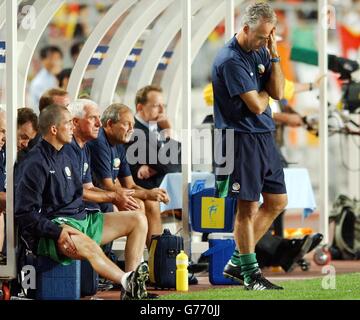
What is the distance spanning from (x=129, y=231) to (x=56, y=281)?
0.76 m

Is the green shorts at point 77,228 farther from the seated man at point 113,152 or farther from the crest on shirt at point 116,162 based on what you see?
the crest on shirt at point 116,162

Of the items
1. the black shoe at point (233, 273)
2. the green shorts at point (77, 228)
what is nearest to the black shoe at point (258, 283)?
the black shoe at point (233, 273)

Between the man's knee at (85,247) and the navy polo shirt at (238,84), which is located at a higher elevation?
the navy polo shirt at (238,84)

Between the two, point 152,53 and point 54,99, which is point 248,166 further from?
point 152,53

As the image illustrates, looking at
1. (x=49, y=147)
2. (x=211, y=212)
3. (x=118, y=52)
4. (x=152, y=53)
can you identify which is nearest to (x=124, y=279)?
(x=49, y=147)

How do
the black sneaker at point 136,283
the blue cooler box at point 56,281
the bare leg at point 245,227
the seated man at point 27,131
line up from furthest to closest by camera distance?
the seated man at point 27,131 < the bare leg at point 245,227 < the blue cooler box at point 56,281 < the black sneaker at point 136,283

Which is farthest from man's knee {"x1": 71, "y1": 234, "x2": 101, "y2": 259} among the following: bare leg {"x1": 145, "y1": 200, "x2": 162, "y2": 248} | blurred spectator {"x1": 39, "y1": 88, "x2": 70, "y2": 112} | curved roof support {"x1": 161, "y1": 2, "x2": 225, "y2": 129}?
curved roof support {"x1": 161, "y1": 2, "x2": 225, "y2": 129}

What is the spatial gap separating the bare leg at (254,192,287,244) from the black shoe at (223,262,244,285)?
29 cm

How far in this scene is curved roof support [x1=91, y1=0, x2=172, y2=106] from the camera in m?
13.0

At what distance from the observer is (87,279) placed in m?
10.3

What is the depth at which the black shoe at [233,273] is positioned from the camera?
10758mm

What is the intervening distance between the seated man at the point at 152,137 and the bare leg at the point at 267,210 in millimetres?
2124

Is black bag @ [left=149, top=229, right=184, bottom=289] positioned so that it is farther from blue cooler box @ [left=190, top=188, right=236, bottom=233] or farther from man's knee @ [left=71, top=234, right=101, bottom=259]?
man's knee @ [left=71, top=234, right=101, bottom=259]
